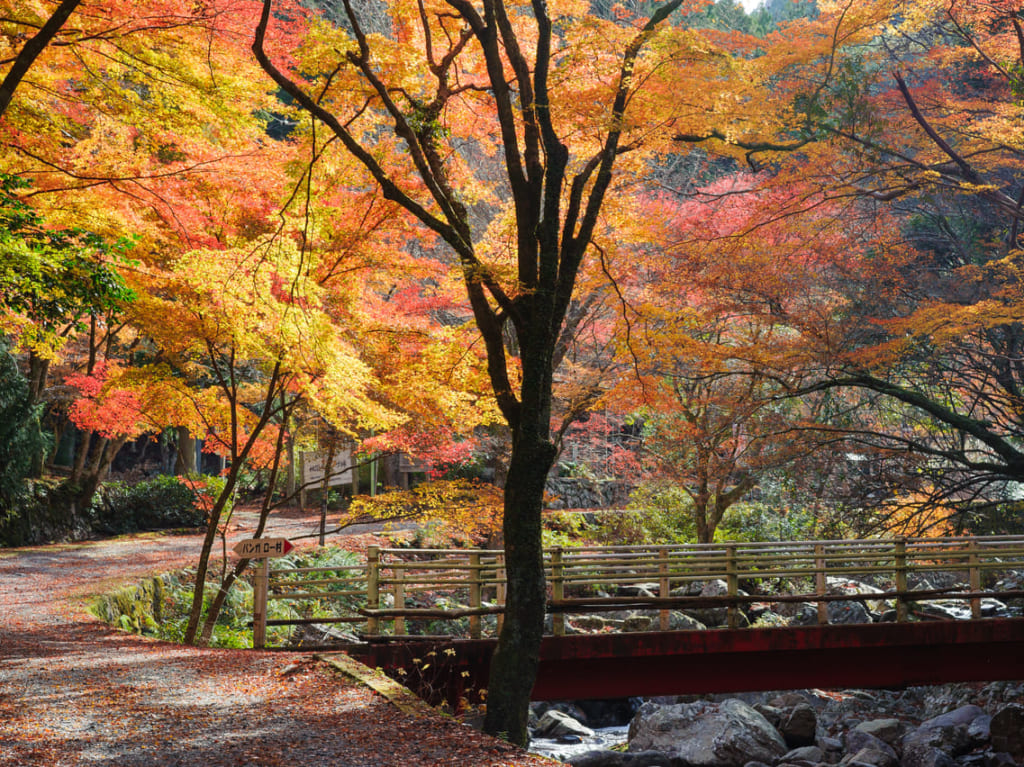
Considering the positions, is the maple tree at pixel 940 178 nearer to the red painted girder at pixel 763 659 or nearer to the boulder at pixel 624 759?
the red painted girder at pixel 763 659

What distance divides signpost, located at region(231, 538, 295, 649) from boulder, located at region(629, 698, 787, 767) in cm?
604

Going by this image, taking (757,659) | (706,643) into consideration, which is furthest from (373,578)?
(757,659)

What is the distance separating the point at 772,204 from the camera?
1302 cm

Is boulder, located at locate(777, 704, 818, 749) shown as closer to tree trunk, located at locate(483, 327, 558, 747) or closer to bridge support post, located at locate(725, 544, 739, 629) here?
bridge support post, located at locate(725, 544, 739, 629)

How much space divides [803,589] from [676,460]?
147 inches

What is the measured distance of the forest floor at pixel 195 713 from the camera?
493 cm

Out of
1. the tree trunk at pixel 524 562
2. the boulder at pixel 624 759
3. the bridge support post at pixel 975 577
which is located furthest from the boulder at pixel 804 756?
the tree trunk at pixel 524 562

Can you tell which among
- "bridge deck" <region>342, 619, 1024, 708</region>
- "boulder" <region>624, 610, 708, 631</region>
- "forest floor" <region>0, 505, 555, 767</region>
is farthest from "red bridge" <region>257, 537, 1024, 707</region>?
"boulder" <region>624, 610, 708, 631</region>

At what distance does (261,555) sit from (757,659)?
6.00m

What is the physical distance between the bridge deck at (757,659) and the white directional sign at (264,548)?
207 cm

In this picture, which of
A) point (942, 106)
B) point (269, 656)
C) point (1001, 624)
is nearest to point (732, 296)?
point (942, 106)

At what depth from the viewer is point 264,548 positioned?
29.4 ft

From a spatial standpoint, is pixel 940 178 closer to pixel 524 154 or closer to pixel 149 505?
pixel 524 154

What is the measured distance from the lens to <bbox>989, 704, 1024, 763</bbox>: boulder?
11.6 metres
